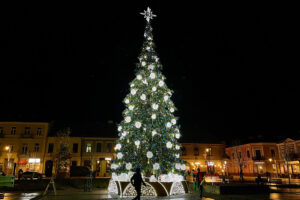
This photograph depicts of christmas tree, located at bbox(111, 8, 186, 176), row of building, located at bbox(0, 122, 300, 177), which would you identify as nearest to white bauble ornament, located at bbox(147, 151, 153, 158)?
christmas tree, located at bbox(111, 8, 186, 176)

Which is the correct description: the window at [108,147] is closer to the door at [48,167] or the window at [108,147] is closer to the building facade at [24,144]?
the door at [48,167]

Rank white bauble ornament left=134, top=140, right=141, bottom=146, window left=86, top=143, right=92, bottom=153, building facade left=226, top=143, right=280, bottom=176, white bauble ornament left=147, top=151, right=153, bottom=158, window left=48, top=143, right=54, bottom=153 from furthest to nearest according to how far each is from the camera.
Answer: building facade left=226, top=143, right=280, bottom=176
window left=86, top=143, right=92, bottom=153
window left=48, top=143, right=54, bottom=153
white bauble ornament left=134, top=140, right=141, bottom=146
white bauble ornament left=147, top=151, right=153, bottom=158

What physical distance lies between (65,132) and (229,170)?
35.5 meters

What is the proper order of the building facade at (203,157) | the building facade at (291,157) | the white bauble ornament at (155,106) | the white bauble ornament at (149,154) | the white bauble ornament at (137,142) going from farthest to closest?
the building facade at (203,157) < the building facade at (291,157) < the white bauble ornament at (155,106) < the white bauble ornament at (137,142) < the white bauble ornament at (149,154)

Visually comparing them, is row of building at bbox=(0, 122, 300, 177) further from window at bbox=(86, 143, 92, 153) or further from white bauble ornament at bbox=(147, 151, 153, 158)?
white bauble ornament at bbox=(147, 151, 153, 158)

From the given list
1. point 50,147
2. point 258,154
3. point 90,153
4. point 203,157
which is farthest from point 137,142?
point 258,154

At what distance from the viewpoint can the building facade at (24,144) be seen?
36.3 metres

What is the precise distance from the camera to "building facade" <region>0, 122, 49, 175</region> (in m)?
36.3

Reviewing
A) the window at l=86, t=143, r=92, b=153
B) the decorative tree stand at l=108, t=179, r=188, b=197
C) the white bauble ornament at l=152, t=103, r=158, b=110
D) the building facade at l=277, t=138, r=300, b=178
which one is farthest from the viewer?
the window at l=86, t=143, r=92, b=153

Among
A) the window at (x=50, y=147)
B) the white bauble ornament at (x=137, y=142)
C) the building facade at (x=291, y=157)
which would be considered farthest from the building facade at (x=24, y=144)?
the building facade at (x=291, y=157)

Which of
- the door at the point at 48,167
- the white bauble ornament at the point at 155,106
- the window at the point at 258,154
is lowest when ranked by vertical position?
the door at the point at 48,167

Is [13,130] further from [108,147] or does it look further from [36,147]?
[108,147]

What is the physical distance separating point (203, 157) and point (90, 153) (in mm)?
22162

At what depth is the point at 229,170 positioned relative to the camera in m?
49.3
